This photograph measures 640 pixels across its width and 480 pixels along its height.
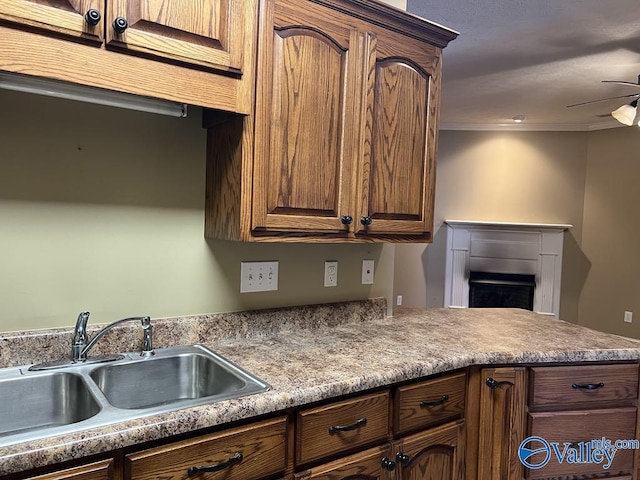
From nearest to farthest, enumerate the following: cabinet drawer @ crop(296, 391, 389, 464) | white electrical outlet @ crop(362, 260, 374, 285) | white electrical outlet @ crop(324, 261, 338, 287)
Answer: cabinet drawer @ crop(296, 391, 389, 464), white electrical outlet @ crop(324, 261, 338, 287), white electrical outlet @ crop(362, 260, 374, 285)

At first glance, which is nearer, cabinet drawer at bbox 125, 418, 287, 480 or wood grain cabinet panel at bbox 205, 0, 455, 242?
cabinet drawer at bbox 125, 418, 287, 480

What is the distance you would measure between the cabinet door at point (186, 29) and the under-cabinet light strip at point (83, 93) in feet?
0.50

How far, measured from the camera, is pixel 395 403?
1.41 meters

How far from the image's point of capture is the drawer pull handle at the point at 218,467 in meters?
1.05

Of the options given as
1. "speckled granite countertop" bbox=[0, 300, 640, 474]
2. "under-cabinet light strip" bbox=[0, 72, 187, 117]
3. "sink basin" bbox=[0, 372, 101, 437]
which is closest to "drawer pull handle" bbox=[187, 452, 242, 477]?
"speckled granite countertop" bbox=[0, 300, 640, 474]

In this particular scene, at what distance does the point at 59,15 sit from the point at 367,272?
1.46 m

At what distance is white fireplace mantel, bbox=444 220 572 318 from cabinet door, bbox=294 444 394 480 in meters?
4.30

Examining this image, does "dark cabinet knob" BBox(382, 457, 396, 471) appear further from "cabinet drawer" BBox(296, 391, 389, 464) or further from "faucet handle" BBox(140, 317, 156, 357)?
"faucet handle" BBox(140, 317, 156, 357)

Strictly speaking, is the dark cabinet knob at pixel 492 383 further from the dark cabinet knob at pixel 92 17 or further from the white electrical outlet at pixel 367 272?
the dark cabinet knob at pixel 92 17

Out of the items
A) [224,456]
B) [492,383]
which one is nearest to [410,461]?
[492,383]

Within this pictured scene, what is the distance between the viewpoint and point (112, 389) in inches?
54.2

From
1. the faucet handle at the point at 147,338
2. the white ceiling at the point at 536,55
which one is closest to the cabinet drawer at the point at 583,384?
the faucet handle at the point at 147,338

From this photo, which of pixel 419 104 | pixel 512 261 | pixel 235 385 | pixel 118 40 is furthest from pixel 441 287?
pixel 118 40

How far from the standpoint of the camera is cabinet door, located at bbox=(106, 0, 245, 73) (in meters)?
1.16
